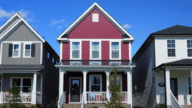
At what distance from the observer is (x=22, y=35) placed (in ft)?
76.0

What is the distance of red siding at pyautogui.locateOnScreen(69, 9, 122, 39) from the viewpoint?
2348 cm

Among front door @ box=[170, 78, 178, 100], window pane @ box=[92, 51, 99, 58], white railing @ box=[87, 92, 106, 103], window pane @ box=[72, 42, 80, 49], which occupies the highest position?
window pane @ box=[72, 42, 80, 49]

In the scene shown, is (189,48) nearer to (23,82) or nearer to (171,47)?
(171,47)

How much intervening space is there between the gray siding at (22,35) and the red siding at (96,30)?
140 inches

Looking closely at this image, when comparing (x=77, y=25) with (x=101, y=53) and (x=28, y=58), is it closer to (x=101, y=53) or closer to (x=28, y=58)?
(x=101, y=53)

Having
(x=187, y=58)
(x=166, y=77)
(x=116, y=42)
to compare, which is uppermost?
(x=116, y=42)

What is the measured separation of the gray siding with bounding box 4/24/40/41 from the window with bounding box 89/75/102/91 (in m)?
6.30

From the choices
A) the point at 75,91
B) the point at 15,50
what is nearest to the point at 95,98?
the point at 75,91

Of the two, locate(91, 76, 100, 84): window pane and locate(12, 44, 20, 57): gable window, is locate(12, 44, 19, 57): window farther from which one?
locate(91, 76, 100, 84): window pane

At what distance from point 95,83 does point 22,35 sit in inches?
317

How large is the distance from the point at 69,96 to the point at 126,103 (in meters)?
5.37

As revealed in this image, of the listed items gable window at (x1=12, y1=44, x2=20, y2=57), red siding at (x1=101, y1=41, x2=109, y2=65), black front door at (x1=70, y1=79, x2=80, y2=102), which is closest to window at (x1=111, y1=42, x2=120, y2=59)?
red siding at (x1=101, y1=41, x2=109, y2=65)

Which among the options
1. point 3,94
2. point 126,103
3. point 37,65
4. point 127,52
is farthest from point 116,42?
point 3,94

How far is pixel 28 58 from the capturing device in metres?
22.8
